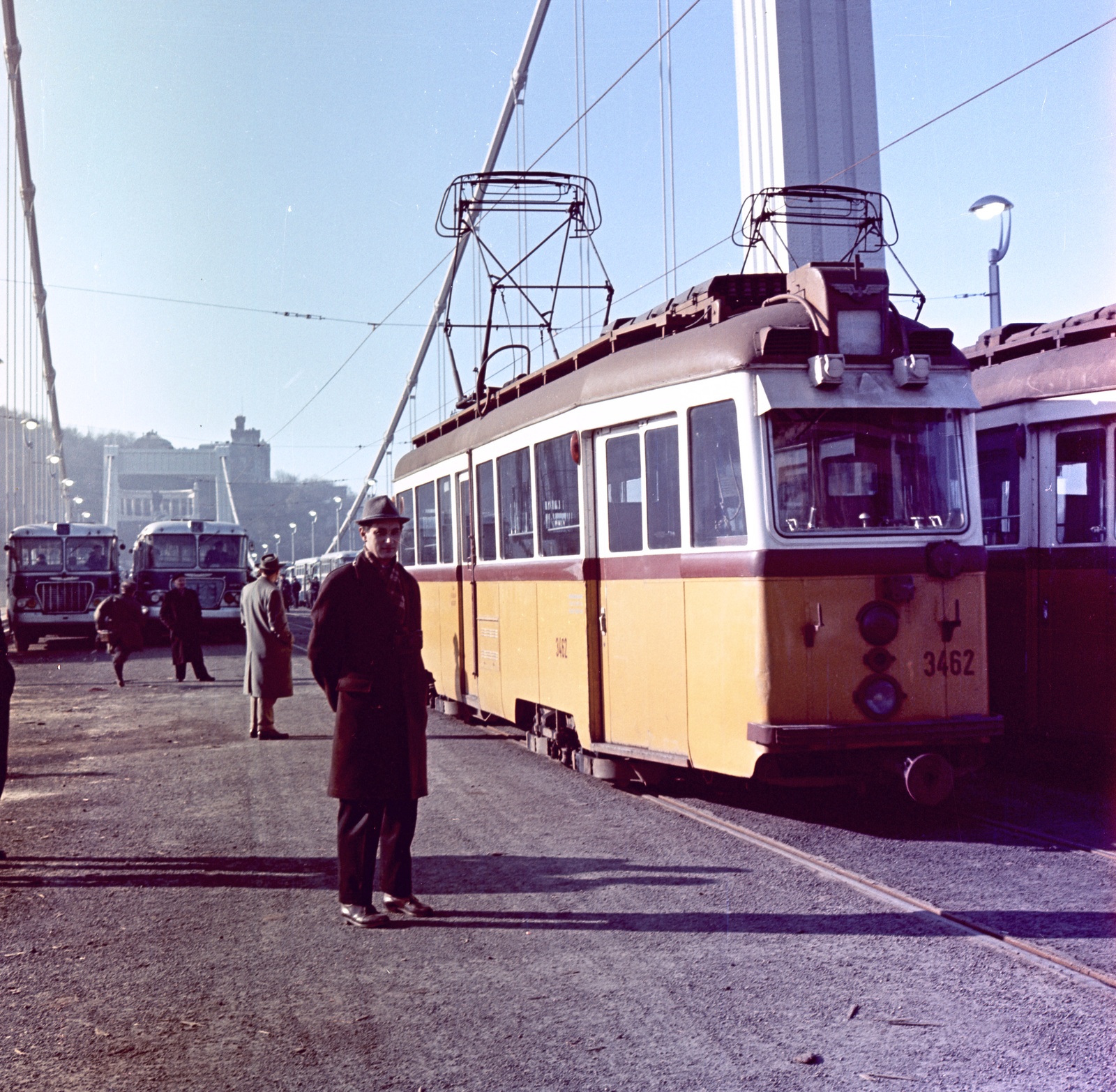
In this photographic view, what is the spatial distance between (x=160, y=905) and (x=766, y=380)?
4177 mm

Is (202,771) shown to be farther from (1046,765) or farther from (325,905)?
(1046,765)

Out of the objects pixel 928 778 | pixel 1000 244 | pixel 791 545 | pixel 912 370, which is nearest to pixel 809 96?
pixel 1000 244

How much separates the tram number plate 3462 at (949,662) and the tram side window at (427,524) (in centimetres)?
734

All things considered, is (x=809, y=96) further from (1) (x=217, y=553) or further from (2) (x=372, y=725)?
(2) (x=372, y=725)

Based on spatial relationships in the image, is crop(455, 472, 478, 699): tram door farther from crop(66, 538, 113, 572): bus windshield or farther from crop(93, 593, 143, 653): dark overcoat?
crop(66, 538, 113, 572): bus windshield

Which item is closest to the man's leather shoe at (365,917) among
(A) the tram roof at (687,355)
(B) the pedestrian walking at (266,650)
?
(A) the tram roof at (687,355)

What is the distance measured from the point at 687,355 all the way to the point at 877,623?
1947 mm

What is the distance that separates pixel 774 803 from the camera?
858cm

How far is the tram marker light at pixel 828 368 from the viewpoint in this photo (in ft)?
24.3

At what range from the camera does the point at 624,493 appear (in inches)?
344

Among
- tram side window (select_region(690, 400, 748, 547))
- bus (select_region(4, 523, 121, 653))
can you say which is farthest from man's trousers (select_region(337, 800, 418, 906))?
bus (select_region(4, 523, 121, 653))

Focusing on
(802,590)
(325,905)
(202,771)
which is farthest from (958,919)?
(202,771)

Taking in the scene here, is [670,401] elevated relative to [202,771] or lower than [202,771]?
elevated

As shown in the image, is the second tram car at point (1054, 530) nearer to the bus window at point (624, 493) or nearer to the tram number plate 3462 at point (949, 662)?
the tram number plate 3462 at point (949, 662)
